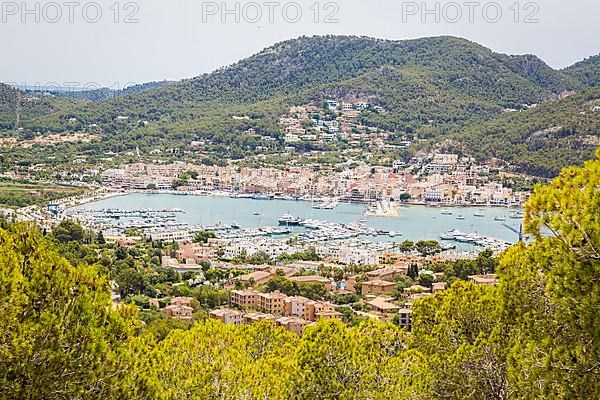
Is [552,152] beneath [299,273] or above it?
above

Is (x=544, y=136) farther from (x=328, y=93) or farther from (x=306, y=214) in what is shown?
(x=328, y=93)

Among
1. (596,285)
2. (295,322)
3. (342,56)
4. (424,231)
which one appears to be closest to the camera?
(596,285)

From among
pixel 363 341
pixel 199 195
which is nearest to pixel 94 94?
pixel 199 195

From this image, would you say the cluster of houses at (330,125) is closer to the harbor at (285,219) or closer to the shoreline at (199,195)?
the shoreline at (199,195)

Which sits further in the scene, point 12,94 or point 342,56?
point 342,56

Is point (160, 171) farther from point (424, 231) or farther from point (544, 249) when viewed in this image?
point (544, 249)

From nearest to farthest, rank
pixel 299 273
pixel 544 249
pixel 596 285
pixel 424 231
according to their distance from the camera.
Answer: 1. pixel 596 285
2. pixel 544 249
3. pixel 299 273
4. pixel 424 231

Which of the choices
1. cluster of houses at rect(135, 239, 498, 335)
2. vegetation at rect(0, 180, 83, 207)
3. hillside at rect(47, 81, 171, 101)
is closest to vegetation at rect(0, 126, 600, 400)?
cluster of houses at rect(135, 239, 498, 335)

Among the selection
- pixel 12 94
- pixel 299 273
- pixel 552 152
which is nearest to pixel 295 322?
pixel 299 273
